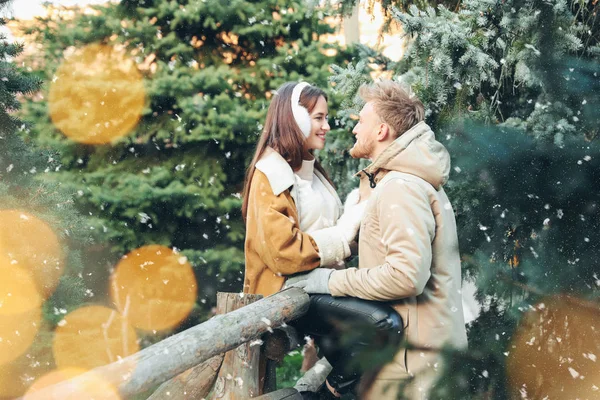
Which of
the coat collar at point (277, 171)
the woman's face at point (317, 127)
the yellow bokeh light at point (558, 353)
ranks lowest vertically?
the coat collar at point (277, 171)

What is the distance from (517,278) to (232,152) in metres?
6.00

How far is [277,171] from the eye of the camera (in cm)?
328

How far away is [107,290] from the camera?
737cm

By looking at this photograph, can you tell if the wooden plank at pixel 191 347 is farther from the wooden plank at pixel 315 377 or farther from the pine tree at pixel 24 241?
the pine tree at pixel 24 241

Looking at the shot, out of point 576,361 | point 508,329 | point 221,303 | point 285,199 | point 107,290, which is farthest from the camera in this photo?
point 107,290

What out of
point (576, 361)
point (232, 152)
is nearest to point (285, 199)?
point (576, 361)

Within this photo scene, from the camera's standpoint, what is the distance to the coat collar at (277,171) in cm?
323

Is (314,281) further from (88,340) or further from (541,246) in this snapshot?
(88,340)

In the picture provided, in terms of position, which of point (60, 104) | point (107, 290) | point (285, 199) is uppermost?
point (285, 199)

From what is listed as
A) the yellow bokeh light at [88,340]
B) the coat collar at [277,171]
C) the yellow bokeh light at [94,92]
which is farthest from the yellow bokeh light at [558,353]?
the yellow bokeh light at [94,92]

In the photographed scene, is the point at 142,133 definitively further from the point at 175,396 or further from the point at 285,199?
the point at 175,396

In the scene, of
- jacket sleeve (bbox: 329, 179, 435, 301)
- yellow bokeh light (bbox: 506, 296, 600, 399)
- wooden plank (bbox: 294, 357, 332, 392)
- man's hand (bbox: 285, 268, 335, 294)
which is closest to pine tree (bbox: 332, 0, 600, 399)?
yellow bokeh light (bbox: 506, 296, 600, 399)

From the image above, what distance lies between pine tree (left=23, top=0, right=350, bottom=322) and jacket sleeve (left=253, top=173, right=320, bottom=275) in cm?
372

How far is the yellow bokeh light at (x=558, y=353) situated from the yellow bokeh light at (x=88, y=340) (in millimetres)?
3573
